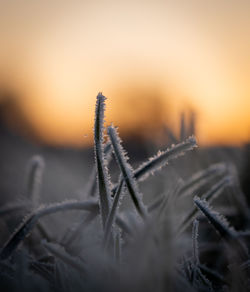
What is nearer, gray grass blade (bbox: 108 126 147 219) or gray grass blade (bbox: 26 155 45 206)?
gray grass blade (bbox: 108 126 147 219)

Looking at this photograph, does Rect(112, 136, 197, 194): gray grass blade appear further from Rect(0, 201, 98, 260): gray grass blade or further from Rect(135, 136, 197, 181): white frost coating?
Rect(0, 201, 98, 260): gray grass blade

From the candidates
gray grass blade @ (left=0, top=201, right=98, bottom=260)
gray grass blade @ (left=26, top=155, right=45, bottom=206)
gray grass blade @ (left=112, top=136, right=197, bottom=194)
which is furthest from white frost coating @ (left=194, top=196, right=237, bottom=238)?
gray grass blade @ (left=26, top=155, right=45, bottom=206)

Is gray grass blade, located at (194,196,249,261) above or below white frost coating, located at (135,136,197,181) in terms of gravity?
below

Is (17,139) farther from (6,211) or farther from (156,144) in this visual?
(6,211)

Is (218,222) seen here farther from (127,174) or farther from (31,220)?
(31,220)

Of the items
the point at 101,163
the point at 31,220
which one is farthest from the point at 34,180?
the point at 101,163

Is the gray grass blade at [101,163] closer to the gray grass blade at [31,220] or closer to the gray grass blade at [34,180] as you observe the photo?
the gray grass blade at [31,220]
